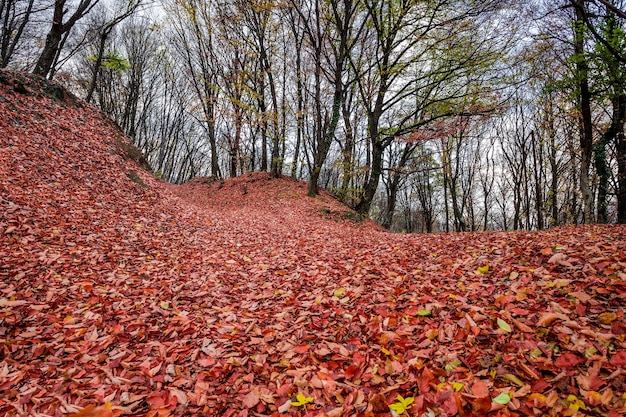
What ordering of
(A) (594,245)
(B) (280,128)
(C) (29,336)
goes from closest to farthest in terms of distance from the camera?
(C) (29,336), (A) (594,245), (B) (280,128)

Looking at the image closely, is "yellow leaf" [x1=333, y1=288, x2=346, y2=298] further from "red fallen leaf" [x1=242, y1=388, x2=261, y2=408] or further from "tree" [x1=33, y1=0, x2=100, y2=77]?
"tree" [x1=33, y1=0, x2=100, y2=77]

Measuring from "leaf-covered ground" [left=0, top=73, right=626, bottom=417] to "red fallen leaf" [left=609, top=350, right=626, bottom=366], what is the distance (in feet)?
0.04

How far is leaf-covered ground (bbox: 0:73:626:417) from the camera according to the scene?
7.09 feet

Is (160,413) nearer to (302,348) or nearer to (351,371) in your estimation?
(302,348)

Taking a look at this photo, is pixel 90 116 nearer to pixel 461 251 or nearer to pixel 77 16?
pixel 77 16

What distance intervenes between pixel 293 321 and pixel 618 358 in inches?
111

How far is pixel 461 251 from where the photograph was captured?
4.84 m

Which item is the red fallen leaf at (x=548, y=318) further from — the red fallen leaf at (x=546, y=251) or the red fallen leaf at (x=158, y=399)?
the red fallen leaf at (x=158, y=399)

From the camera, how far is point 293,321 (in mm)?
3465

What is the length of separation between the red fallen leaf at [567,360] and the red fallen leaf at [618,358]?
175 mm

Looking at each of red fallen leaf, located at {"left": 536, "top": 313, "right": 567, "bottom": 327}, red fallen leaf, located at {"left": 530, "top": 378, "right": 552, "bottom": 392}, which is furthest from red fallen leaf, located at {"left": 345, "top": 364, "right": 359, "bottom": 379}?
red fallen leaf, located at {"left": 536, "top": 313, "right": 567, "bottom": 327}

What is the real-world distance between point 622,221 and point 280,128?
49.3ft

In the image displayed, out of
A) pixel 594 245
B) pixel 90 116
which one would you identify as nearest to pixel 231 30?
pixel 90 116

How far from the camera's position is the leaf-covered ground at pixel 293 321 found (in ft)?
7.09
